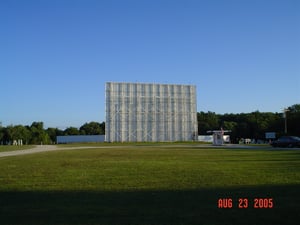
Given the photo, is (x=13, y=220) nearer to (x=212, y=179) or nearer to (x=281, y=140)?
(x=212, y=179)

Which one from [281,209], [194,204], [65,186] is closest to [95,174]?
[65,186]

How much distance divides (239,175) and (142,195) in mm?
5155

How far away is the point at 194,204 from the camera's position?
8094 mm

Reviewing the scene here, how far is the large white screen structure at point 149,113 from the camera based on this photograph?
89.9 metres

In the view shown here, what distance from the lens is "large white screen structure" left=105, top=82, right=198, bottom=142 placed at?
89875 mm

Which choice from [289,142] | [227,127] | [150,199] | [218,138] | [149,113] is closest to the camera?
[150,199]

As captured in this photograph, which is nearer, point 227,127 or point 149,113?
point 149,113
